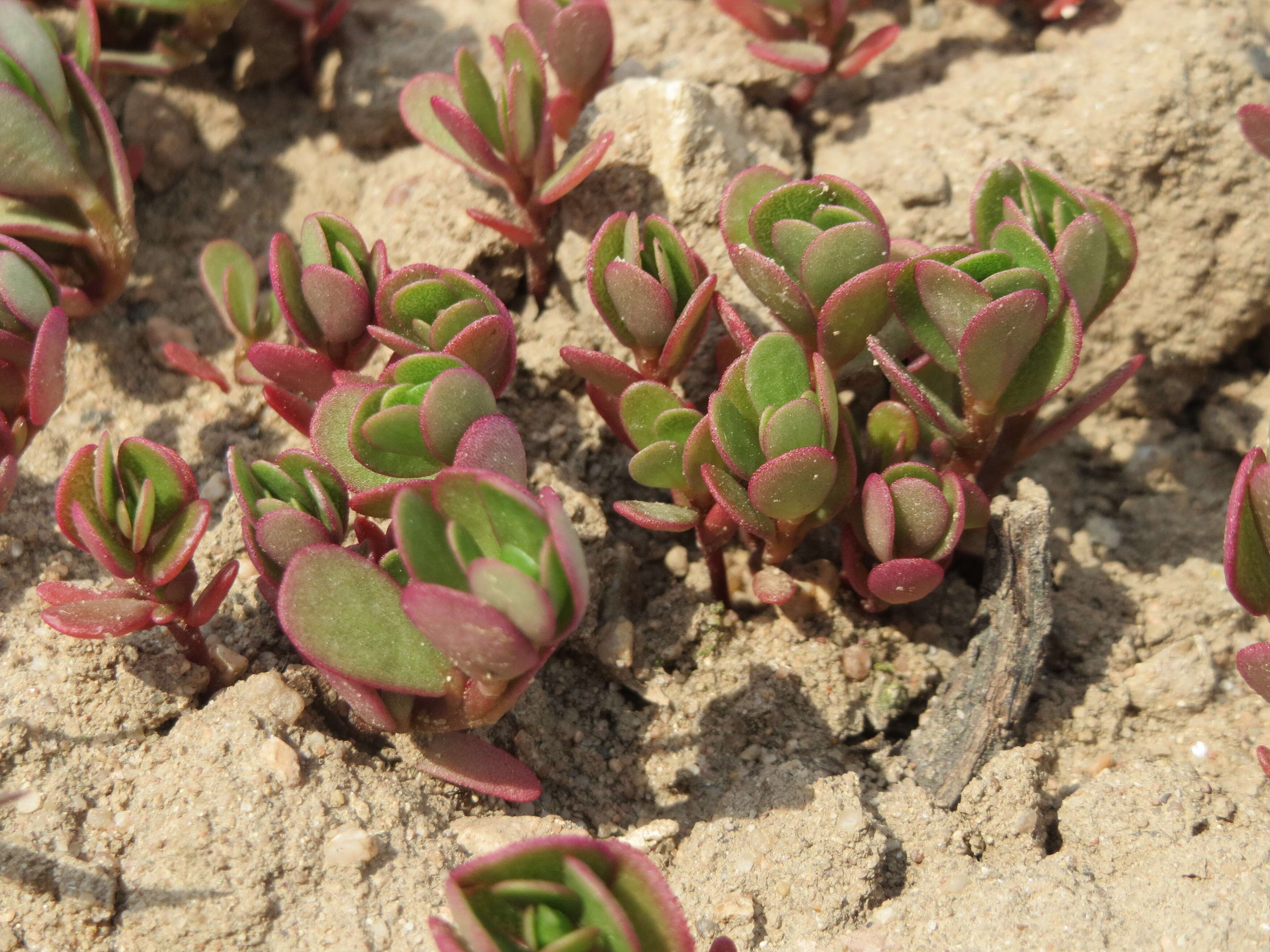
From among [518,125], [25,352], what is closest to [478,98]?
[518,125]

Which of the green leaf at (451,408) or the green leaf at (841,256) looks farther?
the green leaf at (841,256)

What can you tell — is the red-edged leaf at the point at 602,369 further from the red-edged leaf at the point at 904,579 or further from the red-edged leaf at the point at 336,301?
the red-edged leaf at the point at 904,579

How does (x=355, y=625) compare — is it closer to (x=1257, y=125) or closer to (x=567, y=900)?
(x=567, y=900)

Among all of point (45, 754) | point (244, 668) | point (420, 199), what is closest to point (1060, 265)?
point (420, 199)

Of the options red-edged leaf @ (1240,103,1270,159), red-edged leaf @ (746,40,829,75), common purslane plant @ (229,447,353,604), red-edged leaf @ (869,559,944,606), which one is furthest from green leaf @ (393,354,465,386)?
red-edged leaf @ (1240,103,1270,159)

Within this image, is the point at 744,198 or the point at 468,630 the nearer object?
the point at 468,630

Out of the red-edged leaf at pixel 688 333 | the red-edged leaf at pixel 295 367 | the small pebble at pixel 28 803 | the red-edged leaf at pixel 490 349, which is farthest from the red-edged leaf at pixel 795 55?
the small pebble at pixel 28 803
